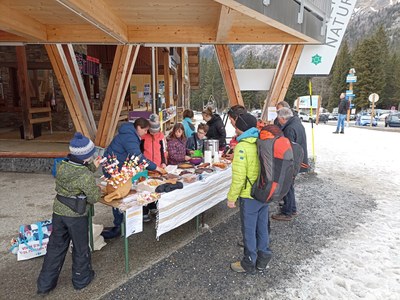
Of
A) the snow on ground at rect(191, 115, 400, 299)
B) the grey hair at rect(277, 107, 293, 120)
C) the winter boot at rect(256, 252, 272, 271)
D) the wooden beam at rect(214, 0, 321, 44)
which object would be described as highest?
the wooden beam at rect(214, 0, 321, 44)

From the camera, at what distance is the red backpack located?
106 inches

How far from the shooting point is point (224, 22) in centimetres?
464

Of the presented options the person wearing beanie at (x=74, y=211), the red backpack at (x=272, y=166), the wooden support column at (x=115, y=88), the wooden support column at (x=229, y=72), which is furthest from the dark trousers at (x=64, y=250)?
the wooden support column at (x=229, y=72)

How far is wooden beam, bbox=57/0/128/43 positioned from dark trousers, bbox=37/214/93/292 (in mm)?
2612

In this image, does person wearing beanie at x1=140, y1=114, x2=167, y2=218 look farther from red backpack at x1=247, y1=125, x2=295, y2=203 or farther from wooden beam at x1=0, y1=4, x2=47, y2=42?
wooden beam at x1=0, y1=4, x2=47, y2=42

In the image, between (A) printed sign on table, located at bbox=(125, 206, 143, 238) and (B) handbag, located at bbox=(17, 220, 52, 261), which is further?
(B) handbag, located at bbox=(17, 220, 52, 261)

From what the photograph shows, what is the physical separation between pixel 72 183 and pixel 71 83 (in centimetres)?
447

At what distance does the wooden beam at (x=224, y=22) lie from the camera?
4.11m

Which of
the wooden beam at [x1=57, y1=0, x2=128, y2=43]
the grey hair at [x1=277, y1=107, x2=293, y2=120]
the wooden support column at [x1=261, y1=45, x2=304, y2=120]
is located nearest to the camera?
the wooden beam at [x1=57, y1=0, x2=128, y2=43]

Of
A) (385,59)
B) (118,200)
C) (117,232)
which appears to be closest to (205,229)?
(117,232)

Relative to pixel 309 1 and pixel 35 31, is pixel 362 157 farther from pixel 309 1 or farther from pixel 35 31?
pixel 35 31

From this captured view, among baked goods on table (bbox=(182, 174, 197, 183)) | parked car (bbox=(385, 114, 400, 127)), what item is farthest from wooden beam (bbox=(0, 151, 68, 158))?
parked car (bbox=(385, 114, 400, 127))

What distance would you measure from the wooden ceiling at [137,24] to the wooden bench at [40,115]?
343cm

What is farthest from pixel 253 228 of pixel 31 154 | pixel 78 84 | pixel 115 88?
pixel 31 154
